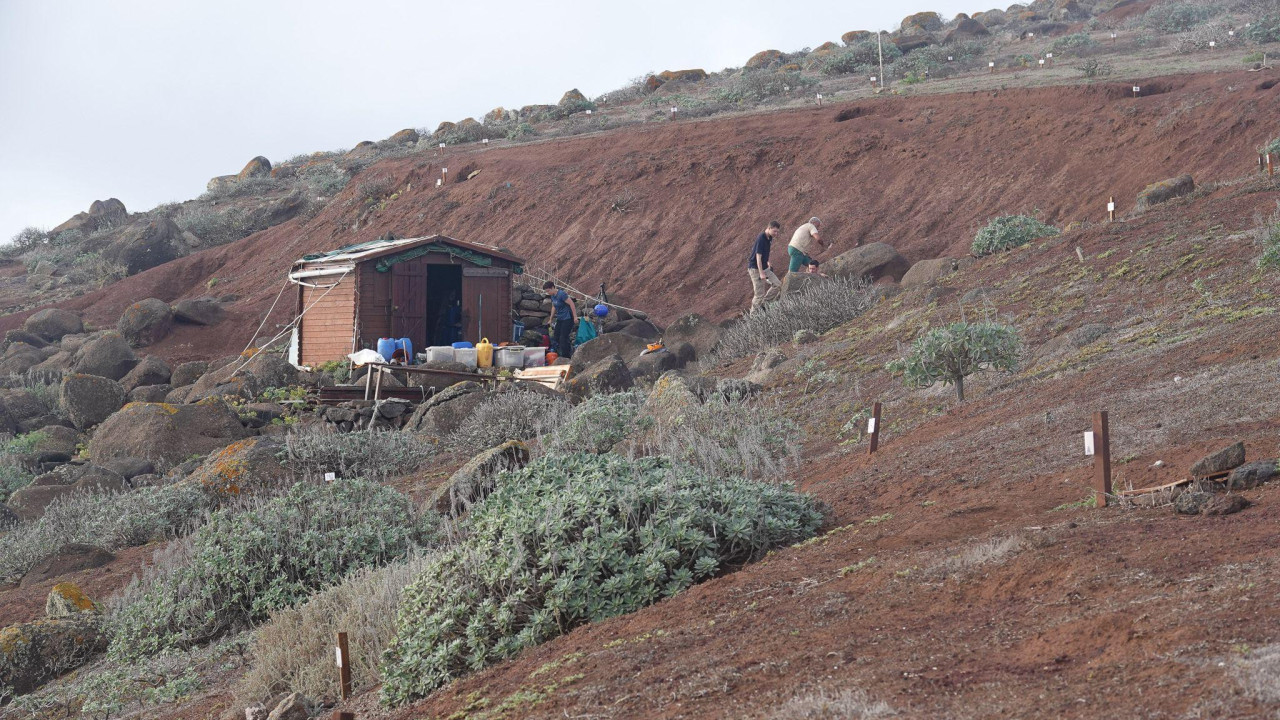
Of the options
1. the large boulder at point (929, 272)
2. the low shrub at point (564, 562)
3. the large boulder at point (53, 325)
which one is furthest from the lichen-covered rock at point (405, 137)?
the low shrub at point (564, 562)

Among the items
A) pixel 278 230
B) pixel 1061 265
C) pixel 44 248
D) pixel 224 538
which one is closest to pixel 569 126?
pixel 278 230

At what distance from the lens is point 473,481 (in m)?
9.59

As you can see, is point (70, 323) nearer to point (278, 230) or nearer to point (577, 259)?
point (278, 230)

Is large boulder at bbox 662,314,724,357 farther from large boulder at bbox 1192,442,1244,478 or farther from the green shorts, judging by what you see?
large boulder at bbox 1192,442,1244,478

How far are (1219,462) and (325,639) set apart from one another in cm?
497

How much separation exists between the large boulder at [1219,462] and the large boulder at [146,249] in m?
40.0

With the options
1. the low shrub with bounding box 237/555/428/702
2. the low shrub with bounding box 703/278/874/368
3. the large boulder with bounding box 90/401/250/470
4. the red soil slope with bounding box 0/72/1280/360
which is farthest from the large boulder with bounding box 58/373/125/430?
the low shrub with bounding box 237/555/428/702

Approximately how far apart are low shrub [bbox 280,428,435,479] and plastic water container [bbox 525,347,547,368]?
6.77 m

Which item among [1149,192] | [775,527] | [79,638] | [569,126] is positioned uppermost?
[569,126]

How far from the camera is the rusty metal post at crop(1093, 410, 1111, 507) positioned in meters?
5.73

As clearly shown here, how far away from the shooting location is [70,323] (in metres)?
32.3

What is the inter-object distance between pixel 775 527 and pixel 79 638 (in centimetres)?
546

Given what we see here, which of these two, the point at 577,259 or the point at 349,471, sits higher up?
the point at 577,259

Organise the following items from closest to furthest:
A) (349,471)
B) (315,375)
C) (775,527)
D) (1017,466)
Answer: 1. (775,527)
2. (1017,466)
3. (349,471)
4. (315,375)
